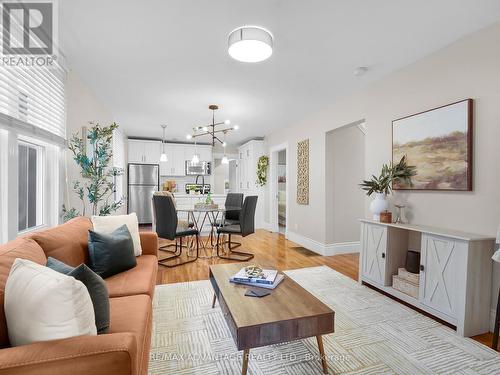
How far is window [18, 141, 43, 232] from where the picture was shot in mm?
2322

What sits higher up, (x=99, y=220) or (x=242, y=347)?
(x=99, y=220)

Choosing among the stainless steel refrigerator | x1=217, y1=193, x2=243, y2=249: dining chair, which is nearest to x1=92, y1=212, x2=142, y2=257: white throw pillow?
x1=217, y1=193, x2=243, y2=249: dining chair

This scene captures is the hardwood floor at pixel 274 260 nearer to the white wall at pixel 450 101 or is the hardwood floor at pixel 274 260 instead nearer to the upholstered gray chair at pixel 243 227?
the upholstered gray chair at pixel 243 227

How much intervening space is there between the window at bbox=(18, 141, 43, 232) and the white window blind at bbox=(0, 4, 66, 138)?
10.1 inches

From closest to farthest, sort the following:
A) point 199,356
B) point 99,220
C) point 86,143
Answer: point 199,356 < point 99,220 < point 86,143

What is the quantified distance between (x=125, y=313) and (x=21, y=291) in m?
0.60

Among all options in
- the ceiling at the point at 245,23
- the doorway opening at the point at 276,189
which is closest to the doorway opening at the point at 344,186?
the ceiling at the point at 245,23

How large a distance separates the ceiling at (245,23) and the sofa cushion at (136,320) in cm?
204

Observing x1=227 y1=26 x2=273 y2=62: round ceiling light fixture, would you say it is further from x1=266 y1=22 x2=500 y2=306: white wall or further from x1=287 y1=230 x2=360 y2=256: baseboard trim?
x1=287 y1=230 x2=360 y2=256: baseboard trim

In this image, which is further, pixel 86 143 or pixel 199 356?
pixel 86 143

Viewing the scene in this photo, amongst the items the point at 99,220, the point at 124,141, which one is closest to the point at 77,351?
the point at 99,220

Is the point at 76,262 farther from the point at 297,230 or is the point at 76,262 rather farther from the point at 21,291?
the point at 297,230

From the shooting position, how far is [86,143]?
131 inches

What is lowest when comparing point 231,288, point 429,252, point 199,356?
point 199,356
